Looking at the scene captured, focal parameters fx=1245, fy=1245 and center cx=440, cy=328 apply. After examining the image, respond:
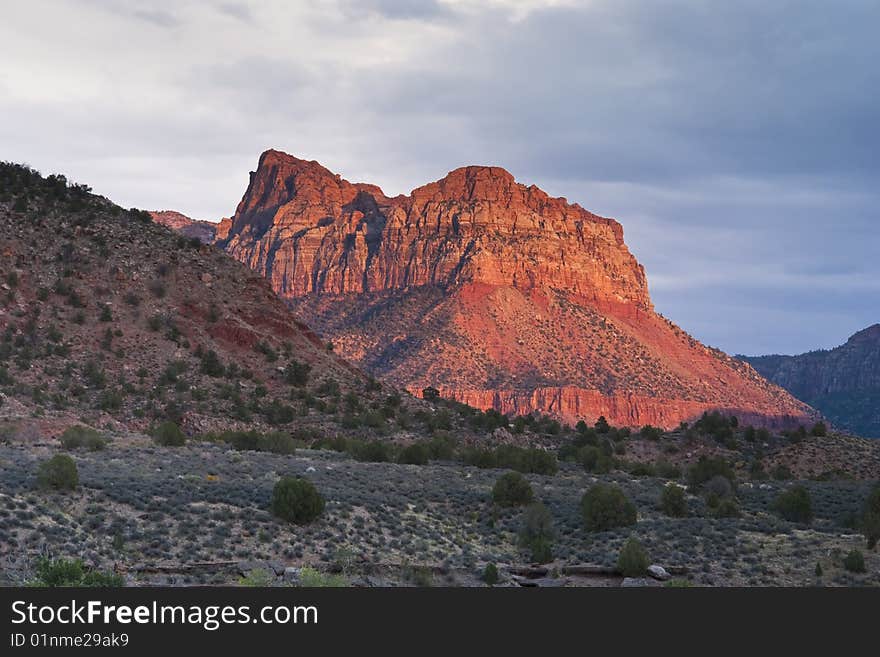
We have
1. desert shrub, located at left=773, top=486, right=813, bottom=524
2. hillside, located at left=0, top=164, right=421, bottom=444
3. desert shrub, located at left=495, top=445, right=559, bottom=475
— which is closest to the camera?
desert shrub, located at left=773, top=486, right=813, bottom=524

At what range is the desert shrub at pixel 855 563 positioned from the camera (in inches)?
1429

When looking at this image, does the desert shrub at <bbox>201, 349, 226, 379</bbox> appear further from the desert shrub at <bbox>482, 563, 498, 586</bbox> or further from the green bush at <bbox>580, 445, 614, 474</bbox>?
the desert shrub at <bbox>482, 563, 498, 586</bbox>

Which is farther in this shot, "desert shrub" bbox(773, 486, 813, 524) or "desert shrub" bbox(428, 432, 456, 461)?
"desert shrub" bbox(428, 432, 456, 461)

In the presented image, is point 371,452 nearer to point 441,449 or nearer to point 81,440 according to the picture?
point 441,449

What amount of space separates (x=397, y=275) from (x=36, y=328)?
11065cm

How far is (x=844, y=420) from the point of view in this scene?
192250 millimetres

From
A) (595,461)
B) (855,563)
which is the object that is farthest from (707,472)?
(855,563)

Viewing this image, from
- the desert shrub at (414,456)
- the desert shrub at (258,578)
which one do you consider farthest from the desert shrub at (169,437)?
the desert shrub at (258,578)

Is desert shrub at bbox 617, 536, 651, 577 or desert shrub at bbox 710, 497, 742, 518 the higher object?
desert shrub at bbox 710, 497, 742, 518

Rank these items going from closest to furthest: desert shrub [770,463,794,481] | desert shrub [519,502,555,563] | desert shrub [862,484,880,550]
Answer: desert shrub [519,502,555,563]
desert shrub [862,484,880,550]
desert shrub [770,463,794,481]

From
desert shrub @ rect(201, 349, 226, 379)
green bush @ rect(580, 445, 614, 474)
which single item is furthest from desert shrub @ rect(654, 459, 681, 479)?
desert shrub @ rect(201, 349, 226, 379)

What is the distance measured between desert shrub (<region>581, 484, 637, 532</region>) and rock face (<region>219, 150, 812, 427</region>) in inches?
3448

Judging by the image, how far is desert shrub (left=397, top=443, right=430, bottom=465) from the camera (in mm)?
56406

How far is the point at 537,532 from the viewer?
4088 cm
